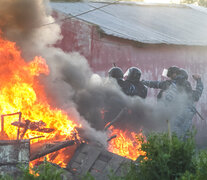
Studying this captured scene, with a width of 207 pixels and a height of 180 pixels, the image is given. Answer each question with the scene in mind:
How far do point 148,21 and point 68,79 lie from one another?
6456 mm

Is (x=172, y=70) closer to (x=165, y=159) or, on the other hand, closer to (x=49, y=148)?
(x=49, y=148)

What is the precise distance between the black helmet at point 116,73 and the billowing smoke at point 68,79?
229 millimetres

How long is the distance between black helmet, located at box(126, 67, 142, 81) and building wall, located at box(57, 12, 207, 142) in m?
0.17

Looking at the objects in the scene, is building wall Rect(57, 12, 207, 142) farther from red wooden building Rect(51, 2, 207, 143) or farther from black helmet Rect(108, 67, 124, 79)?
black helmet Rect(108, 67, 124, 79)

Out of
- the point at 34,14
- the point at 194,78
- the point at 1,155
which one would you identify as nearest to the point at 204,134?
the point at 194,78

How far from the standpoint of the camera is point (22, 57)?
11445 mm

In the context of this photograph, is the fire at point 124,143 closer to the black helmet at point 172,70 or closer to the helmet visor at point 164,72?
the helmet visor at point 164,72

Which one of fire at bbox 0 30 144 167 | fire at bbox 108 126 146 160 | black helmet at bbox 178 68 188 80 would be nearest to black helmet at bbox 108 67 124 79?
fire at bbox 108 126 146 160

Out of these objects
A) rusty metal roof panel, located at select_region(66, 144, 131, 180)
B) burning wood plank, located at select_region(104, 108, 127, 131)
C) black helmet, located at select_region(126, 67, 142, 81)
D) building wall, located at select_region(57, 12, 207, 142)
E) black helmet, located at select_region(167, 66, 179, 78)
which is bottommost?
burning wood plank, located at select_region(104, 108, 127, 131)

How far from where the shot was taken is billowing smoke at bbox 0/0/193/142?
36.8 feet

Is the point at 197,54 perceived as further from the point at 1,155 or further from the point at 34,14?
the point at 1,155

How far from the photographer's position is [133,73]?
1320 cm

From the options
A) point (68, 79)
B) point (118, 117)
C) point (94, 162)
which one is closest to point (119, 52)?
point (68, 79)

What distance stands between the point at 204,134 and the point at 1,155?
996 centimetres
